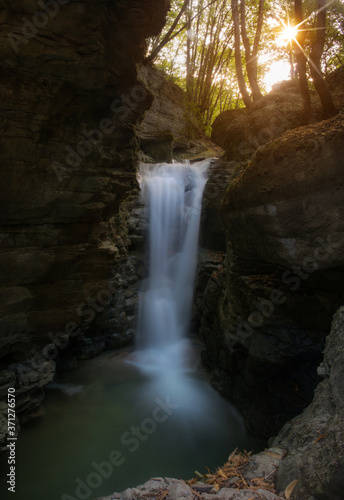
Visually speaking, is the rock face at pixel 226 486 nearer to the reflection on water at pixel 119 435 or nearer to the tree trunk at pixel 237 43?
the reflection on water at pixel 119 435

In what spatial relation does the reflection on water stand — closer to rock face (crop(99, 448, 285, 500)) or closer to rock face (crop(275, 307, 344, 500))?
rock face (crop(99, 448, 285, 500))

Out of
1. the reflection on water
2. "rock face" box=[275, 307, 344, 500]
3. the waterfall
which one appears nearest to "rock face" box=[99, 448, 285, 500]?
"rock face" box=[275, 307, 344, 500]

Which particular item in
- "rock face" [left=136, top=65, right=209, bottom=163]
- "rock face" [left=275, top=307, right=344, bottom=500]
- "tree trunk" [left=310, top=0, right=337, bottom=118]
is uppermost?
"rock face" [left=136, top=65, right=209, bottom=163]

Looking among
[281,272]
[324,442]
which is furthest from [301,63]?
[324,442]

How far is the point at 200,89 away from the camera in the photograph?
1722 centimetres

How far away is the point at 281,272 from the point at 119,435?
14.9 feet

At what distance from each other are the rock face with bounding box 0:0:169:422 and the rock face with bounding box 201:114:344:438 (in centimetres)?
264

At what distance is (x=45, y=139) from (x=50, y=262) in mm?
2326

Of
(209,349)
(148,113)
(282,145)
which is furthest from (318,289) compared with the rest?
(148,113)

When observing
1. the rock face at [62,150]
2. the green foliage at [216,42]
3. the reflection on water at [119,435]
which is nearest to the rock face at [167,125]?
the green foliage at [216,42]

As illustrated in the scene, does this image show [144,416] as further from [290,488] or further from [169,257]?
[169,257]

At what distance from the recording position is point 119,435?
584 centimetres

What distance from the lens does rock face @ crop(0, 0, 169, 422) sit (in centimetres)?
425

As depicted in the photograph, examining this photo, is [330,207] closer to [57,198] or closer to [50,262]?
[57,198]
